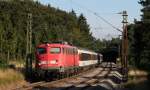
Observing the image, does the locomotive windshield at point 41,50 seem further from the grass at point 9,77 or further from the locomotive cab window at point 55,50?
the grass at point 9,77

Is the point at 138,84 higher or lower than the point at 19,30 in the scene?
lower

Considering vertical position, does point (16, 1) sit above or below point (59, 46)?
above

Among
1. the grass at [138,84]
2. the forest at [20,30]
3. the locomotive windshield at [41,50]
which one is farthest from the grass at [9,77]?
the forest at [20,30]

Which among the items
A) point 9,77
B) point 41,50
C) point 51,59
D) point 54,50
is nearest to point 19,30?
point 41,50

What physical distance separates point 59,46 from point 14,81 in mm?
6359

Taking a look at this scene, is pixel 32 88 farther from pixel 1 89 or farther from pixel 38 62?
pixel 38 62

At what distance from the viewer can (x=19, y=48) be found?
331 feet

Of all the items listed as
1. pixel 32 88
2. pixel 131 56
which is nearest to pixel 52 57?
pixel 32 88

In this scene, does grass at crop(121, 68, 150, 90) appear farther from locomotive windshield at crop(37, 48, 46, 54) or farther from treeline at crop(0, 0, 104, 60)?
treeline at crop(0, 0, 104, 60)

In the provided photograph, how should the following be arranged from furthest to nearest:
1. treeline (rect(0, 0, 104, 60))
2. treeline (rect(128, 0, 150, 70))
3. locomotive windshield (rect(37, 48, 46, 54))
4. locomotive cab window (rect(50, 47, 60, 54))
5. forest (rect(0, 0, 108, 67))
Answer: treeline (rect(0, 0, 104, 60)) → forest (rect(0, 0, 108, 67)) → treeline (rect(128, 0, 150, 70)) → locomotive cab window (rect(50, 47, 60, 54)) → locomotive windshield (rect(37, 48, 46, 54))

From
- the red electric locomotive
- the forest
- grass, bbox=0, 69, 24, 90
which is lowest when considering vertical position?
grass, bbox=0, 69, 24, 90

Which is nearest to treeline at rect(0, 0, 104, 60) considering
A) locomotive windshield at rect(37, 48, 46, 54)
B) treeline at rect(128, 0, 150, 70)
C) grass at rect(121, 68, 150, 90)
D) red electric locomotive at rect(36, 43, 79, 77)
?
treeline at rect(128, 0, 150, 70)

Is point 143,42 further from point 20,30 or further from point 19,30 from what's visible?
point 20,30

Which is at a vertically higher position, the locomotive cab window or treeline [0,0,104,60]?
treeline [0,0,104,60]
